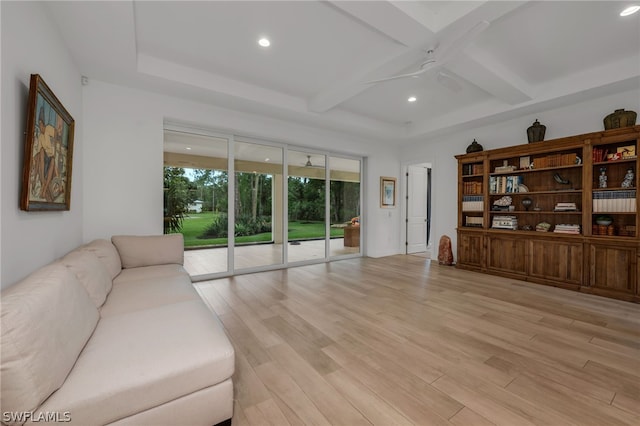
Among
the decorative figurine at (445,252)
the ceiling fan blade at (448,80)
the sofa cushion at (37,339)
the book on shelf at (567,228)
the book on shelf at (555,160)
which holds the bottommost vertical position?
the decorative figurine at (445,252)

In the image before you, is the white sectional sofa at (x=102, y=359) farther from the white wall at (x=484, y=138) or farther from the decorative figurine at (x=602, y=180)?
the white wall at (x=484, y=138)

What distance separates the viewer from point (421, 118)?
5.74m

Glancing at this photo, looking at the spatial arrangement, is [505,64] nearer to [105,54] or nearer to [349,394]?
[349,394]

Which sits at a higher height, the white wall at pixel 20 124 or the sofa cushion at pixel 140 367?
the white wall at pixel 20 124

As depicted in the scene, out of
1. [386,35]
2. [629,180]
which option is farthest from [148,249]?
Answer: [629,180]

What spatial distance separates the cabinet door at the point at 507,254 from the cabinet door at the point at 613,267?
2.73ft

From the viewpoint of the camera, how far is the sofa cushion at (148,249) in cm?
320

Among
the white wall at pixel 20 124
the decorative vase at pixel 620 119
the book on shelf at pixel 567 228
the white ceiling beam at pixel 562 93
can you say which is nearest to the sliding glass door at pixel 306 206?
the white ceiling beam at pixel 562 93

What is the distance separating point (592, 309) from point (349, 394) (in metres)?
3.38

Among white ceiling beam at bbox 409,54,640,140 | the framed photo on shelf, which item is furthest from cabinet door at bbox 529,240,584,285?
the framed photo on shelf

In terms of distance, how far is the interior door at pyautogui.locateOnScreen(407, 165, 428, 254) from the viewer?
7254 millimetres

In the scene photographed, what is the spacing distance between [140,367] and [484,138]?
6239mm

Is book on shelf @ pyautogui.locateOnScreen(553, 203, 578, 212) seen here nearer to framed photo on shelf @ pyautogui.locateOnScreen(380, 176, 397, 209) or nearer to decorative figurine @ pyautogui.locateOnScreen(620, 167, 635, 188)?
decorative figurine @ pyautogui.locateOnScreen(620, 167, 635, 188)

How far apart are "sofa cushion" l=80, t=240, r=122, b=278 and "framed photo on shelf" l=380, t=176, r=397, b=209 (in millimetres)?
5411
